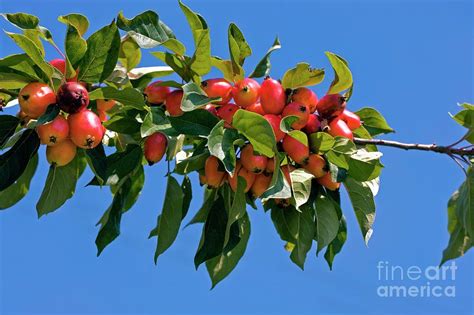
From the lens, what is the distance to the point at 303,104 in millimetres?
2789

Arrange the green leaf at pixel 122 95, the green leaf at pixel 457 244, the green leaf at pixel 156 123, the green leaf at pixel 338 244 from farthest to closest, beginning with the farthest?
the green leaf at pixel 457 244 < the green leaf at pixel 338 244 < the green leaf at pixel 122 95 < the green leaf at pixel 156 123

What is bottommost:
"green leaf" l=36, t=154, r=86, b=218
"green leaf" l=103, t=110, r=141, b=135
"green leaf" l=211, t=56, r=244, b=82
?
"green leaf" l=36, t=154, r=86, b=218

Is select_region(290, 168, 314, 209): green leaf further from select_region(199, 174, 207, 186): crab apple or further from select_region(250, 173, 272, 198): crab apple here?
select_region(199, 174, 207, 186): crab apple

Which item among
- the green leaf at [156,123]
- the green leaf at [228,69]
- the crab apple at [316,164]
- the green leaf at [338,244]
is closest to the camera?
the green leaf at [156,123]

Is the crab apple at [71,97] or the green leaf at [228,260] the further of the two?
the green leaf at [228,260]

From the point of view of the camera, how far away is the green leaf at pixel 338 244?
10.4 ft

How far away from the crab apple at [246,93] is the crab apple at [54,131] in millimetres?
682

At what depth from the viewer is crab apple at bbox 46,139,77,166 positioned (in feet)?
8.86

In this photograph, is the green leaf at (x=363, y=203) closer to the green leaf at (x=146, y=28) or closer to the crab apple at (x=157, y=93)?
the crab apple at (x=157, y=93)

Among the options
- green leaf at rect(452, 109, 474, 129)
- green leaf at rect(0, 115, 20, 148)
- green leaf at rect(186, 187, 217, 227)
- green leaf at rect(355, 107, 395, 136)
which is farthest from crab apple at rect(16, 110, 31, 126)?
green leaf at rect(452, 109, 474, 129)

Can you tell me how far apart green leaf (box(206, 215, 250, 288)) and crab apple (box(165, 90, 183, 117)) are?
0.55 m

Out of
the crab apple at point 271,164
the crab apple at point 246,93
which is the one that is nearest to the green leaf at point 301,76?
the crab apple at point 246,93

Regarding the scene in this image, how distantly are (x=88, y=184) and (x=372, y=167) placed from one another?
4.08 ft

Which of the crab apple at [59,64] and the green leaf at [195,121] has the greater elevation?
the crab apple at [59,64]
